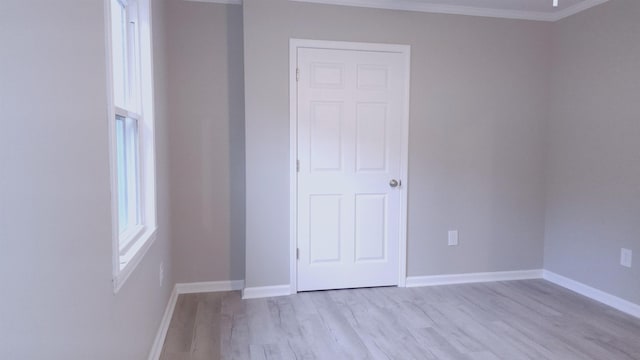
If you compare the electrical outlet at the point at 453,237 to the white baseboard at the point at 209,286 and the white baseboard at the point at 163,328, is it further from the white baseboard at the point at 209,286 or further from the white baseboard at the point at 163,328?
the white baseboard at the point at 163,328

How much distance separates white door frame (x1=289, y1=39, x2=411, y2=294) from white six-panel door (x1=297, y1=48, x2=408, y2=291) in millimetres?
31

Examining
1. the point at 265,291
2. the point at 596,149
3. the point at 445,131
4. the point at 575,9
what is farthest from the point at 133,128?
the point at 575,9

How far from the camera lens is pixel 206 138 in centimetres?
346

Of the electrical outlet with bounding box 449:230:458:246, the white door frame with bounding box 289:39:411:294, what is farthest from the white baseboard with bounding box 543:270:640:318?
the white door frame with bounding box 289:39:411:294

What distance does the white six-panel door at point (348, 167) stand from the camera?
343 centimetres

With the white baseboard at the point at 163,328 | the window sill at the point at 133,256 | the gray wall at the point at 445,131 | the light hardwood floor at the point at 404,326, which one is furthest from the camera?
the gray wall at the point at 445,131

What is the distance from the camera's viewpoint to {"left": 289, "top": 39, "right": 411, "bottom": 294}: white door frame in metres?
3.35

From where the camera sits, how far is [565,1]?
11.4ft

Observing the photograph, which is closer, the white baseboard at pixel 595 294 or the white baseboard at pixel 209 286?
the white baseboard at pixel 595 294

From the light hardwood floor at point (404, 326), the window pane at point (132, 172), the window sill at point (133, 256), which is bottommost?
the light hardwood floor at point (404, 326)

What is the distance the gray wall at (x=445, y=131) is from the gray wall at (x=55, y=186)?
1.93 meters

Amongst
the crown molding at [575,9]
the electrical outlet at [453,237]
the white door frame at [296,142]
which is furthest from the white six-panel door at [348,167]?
the crown molding at [575,9]

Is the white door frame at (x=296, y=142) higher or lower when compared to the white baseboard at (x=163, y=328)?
higher

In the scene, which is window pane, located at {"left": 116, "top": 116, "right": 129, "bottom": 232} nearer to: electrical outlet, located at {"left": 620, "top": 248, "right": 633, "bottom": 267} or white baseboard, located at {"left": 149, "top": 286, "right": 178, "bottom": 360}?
white baseboard, located at {"left": 149, "top": 286, "right": 178, "bottom": 360}
